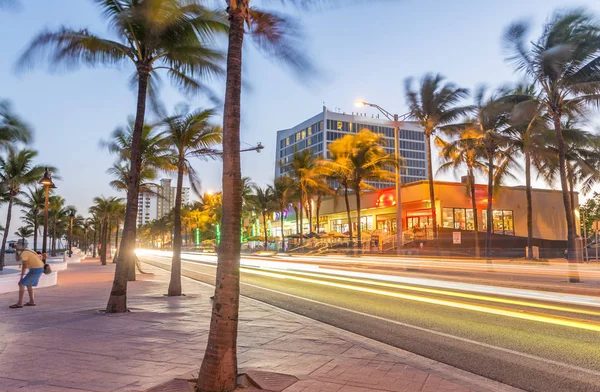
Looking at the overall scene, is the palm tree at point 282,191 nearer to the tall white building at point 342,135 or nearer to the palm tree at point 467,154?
the palm tree at point 467,154

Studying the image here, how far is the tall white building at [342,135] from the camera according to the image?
110062 millimetres

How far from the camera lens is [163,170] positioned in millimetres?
17156

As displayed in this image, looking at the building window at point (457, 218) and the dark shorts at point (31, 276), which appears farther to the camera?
the building window at point (457, 218)

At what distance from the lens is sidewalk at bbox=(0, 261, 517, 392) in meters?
4.82

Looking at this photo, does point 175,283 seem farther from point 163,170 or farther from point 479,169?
point 479,169

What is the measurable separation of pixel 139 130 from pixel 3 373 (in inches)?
238

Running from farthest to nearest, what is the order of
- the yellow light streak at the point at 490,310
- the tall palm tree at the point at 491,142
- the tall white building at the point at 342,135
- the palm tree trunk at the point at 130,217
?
1. the tall white building at the point at 342,135
2. the tall palm tree at the point at 491,142
3. the palm tree trunk at the point at 130,217
4. the yellow light streak at the point at 490,310

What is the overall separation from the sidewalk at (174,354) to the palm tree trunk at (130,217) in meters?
0.45

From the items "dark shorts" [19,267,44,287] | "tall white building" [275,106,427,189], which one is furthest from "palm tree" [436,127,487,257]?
"tall white building" [275,106,427,189]

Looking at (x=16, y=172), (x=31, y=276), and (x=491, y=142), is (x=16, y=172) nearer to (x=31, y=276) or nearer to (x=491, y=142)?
(x=31, y=276)

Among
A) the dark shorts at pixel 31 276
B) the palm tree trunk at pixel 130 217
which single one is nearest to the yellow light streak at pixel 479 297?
the palm tree trunk at pixel 130 217

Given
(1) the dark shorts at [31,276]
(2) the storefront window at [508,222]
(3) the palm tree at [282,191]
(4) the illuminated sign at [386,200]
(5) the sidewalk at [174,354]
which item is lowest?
(5) the sidewalk at [174,354]

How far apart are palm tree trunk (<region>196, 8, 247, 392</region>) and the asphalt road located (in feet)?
10.6

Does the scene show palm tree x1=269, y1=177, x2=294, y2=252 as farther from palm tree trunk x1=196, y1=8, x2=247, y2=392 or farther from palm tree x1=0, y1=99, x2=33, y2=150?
palm tree trunk x1=196, y1=8, x2=247, y2=392
